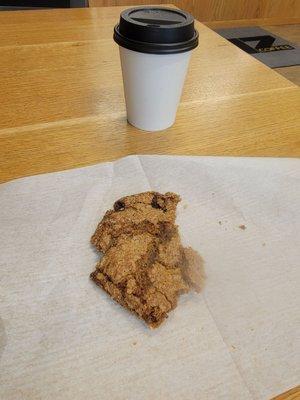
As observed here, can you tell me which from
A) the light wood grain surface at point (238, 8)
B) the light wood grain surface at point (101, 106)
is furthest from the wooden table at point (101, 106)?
the light wood grain surface at point (238, 8)

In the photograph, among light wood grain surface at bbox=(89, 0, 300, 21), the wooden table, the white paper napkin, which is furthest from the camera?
light wood grain surface at bbox=(89, 0, 300, 21)

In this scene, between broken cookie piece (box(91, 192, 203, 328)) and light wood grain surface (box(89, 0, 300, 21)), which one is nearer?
broken cookie piece (box(91, 192, 203, 328))

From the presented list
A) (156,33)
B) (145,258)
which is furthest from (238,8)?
(145,258)

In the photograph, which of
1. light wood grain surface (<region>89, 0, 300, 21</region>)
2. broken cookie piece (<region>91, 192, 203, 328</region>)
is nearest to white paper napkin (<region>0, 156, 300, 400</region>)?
broken cookie piece (<region>91, 192, 203, 328</region>)

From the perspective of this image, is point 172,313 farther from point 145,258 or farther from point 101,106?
point 101,106

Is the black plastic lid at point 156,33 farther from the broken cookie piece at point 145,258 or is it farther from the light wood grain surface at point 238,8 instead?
the light wood grain surface at point 238,8

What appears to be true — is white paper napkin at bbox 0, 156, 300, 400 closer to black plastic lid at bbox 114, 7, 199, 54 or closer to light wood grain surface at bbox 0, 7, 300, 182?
light wood grain surface at bbox 0, 7, 300, 182
